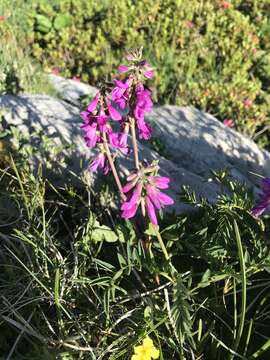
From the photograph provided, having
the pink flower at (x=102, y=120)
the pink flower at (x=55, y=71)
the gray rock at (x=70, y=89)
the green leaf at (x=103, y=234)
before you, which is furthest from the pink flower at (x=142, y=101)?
the pink flower at (x=55, y=71)

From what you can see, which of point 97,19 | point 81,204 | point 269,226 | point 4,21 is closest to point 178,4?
point 97,19

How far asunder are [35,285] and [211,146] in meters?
2.25

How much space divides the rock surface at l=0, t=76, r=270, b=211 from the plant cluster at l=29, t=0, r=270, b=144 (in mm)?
438

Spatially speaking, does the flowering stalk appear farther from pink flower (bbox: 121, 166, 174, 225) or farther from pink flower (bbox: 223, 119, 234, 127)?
pink flower (bbox: 223, 119, 234, 127)

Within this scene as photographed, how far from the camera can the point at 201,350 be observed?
192cm

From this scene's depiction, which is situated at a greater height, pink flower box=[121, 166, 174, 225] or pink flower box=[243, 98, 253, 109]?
pink flower box=[121, 166, 174, 225]

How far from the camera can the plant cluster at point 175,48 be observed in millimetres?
4773

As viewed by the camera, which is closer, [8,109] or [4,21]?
[8,109]

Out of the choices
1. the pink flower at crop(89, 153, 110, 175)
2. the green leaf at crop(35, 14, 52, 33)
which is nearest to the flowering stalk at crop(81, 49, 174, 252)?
the pink flower at crop(89, 153, 110, 175)

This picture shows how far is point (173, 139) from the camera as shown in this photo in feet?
12.7

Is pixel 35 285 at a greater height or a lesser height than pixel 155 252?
lesser

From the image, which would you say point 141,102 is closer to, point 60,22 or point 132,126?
point 132,126

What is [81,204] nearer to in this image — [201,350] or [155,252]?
[155,252]

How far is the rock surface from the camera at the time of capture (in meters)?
3.05
